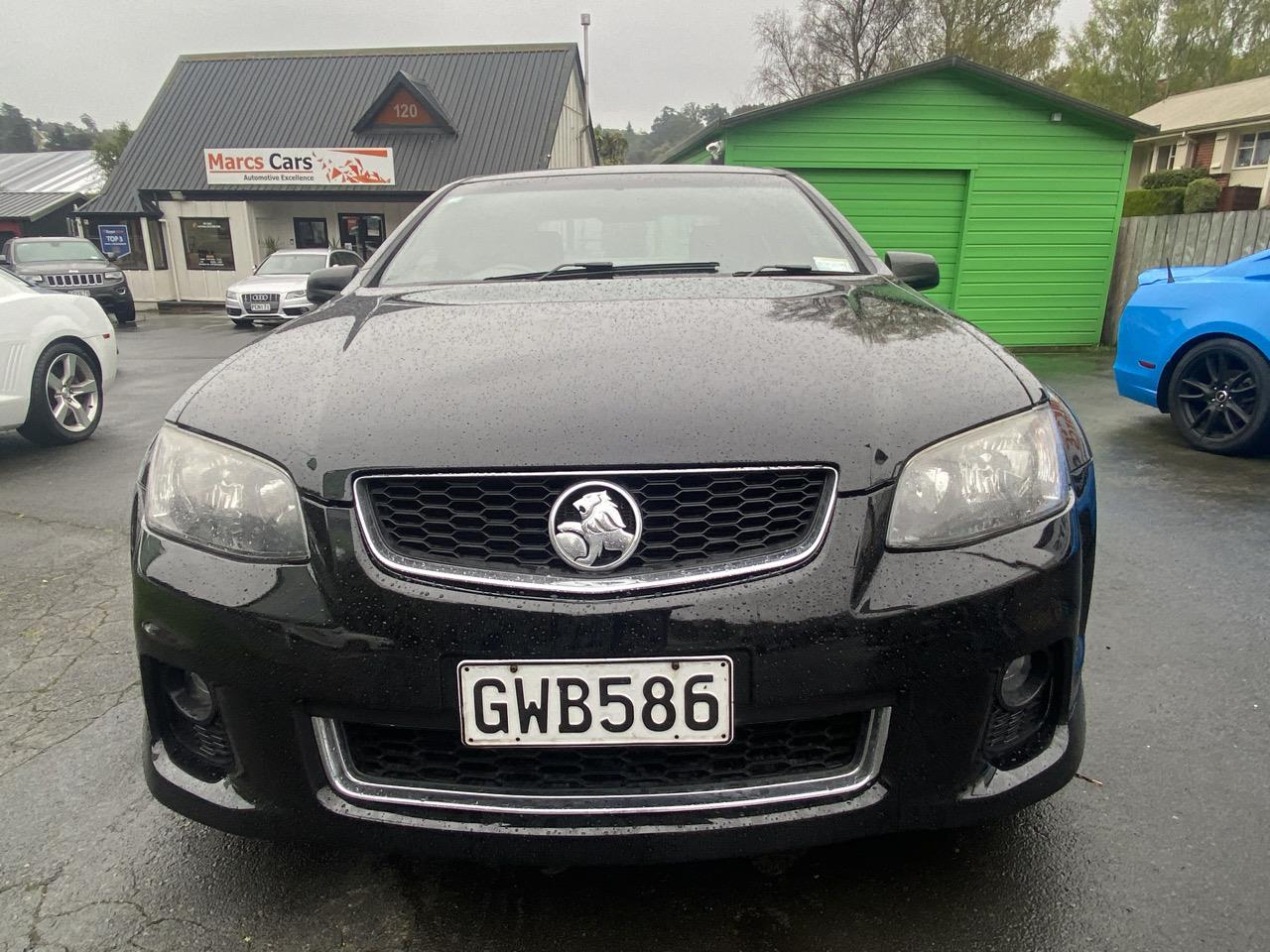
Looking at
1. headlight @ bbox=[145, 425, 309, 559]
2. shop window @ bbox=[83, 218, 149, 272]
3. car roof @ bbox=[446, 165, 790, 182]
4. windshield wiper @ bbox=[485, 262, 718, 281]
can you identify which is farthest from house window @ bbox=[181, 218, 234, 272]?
headlight @ bbox=[145, 425, 309, 559]

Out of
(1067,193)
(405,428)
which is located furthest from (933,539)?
(1067,193)

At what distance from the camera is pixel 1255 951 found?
151cm

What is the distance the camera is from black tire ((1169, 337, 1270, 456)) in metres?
5.00

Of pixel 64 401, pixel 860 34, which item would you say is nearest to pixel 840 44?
pixel 860 34

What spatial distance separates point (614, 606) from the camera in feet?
4.35

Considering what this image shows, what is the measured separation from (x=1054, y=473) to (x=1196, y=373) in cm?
478

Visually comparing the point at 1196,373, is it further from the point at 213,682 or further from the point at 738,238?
the point at 213,682

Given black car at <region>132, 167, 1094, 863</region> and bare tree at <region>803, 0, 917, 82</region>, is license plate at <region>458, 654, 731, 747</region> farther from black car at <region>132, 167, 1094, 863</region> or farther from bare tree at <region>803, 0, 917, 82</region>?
bare tree at <region>803, 0, 917, 82</region>

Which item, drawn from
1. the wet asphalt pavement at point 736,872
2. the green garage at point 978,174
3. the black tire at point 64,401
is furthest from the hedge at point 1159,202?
the black tire at point 64,401

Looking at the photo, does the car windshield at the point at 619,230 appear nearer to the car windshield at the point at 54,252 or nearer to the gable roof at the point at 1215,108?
the car windshield at the point at 54,252

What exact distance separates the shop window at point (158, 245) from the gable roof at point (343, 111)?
0.56m

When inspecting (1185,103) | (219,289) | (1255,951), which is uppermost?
(1185,103)

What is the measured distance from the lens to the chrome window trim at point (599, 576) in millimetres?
1347

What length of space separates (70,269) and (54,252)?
0.62m
